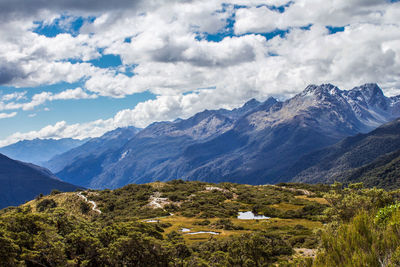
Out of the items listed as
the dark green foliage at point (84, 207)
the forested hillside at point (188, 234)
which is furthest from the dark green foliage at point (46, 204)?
the dark green foliage at point (84, 207)

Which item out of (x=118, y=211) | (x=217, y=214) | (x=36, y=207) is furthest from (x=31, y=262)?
(x=36, y=207)

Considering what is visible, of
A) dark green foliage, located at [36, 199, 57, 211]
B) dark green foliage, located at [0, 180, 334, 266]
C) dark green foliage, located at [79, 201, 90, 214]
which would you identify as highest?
dark green foliage, located at [0, 180, 334, 266]

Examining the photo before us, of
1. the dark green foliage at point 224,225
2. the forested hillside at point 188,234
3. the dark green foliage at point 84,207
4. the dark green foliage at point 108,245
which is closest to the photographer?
the forested hillside at point 188,234

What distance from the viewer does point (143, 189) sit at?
11969 cm

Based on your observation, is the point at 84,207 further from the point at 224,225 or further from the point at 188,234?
the point at 224,225

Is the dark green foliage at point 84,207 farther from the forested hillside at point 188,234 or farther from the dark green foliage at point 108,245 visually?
the dark green foliage at point 108,245

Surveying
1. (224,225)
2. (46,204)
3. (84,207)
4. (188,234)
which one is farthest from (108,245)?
(46,204)

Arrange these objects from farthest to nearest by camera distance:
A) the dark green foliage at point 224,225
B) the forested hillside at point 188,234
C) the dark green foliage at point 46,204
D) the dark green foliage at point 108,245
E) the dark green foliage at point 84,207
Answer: the dark green foliage at point 46,204 → the dark green foliage at point 84,207 → the dark green foliage at point 224,225 → the dark green foliage at point 108,245 → the forested hillside at point 188,234

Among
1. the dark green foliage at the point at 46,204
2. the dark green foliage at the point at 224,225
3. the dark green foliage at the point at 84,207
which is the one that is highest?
the dark green foliage at the point at 46,204

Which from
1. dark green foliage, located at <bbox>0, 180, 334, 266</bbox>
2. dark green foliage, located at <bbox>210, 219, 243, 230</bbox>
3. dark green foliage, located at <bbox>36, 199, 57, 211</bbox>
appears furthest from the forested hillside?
dark green foliage, located at <bbox>36, 199, 57, 211</bbox>

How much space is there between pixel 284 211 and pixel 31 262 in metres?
69.8

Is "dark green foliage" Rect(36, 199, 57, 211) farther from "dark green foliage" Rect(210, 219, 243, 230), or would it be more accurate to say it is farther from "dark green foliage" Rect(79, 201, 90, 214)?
"dark green foliage" Rect(210, 219, 243, 230)

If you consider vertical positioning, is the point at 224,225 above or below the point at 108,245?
below

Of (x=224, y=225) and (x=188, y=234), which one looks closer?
(x=188, y=234)
